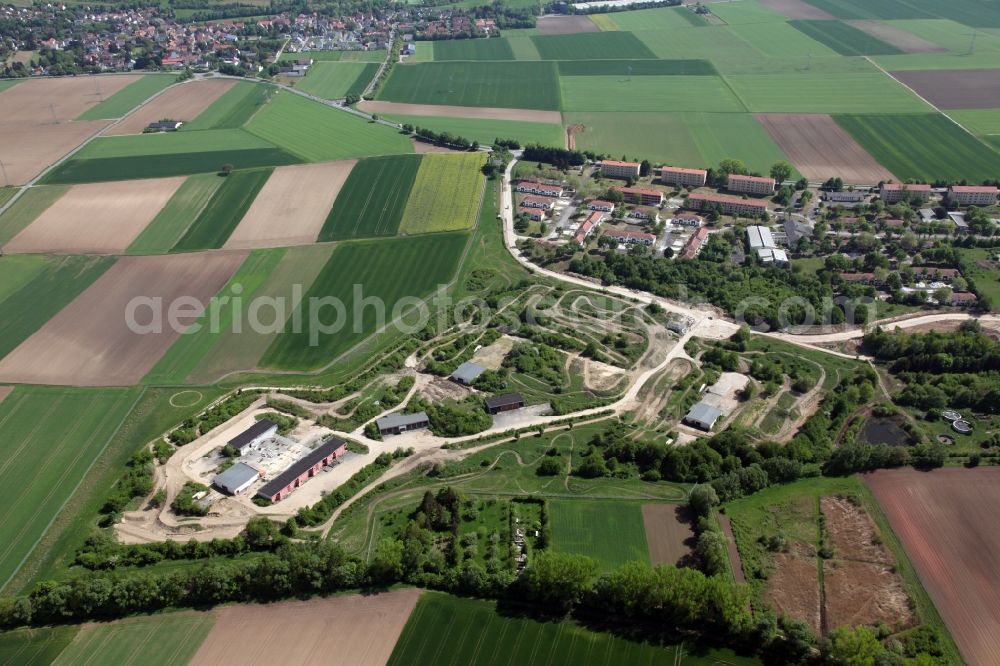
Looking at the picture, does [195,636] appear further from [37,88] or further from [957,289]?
[37,88]

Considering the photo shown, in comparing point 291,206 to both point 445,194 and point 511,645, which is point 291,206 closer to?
point 445,194

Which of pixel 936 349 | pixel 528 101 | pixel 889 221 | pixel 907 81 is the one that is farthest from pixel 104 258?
pixel 907 81

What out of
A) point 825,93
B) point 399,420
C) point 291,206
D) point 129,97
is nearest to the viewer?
point 399,420

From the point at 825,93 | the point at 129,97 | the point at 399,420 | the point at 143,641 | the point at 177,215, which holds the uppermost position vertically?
the point at 825,93

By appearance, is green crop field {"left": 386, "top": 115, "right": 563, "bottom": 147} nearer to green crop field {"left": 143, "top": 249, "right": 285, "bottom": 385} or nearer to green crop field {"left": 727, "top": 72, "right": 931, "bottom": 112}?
green crop field {"left": 727, "top": 72, "right": 931, "bottom": 112}

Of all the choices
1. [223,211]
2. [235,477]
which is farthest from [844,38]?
[235,477]

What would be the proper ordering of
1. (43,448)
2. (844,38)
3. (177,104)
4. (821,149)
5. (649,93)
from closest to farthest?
(43,448)
(821,149)
(649,93)
(177,104)
(844,38)
